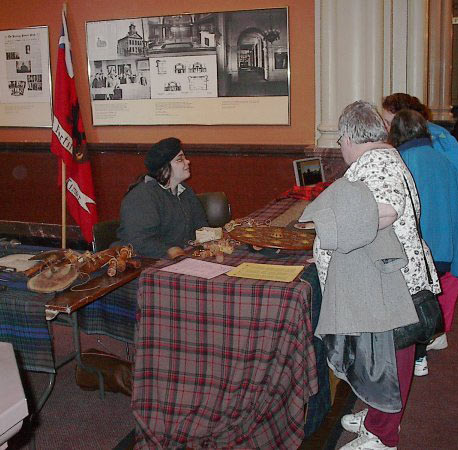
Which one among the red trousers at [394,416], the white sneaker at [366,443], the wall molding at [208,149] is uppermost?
the wall molding at [208,149]

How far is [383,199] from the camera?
222 centimetres

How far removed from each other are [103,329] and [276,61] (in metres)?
2.86

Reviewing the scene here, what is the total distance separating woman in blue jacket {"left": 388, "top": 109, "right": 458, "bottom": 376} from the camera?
3186 millimetres

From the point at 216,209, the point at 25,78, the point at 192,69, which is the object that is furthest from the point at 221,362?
the point at 25,78

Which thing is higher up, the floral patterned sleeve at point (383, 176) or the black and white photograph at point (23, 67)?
the black and white photograph at point (23, 67)

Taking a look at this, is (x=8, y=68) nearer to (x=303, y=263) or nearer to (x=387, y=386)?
(x=303, y=263)

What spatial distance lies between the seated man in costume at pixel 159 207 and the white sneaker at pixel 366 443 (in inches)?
46.6

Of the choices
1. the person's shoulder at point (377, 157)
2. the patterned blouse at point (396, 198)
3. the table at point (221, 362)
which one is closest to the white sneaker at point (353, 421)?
the table at point (221, 362)

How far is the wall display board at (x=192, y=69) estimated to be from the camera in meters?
5.19

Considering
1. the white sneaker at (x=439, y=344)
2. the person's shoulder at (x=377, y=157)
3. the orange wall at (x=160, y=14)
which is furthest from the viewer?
the orange wall at (x=160, y=14)

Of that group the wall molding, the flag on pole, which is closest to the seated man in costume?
the wall molding

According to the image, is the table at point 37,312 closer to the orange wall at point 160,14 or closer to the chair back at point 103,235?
the chair back at point 103,235

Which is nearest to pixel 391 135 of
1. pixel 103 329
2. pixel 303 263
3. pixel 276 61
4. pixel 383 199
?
pixel 303 263

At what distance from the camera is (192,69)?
548 centimetres
